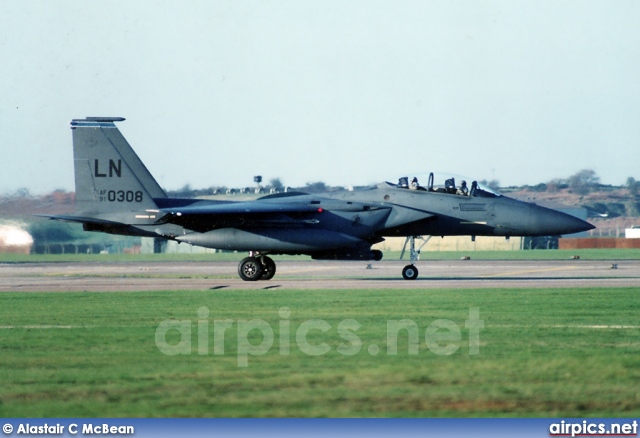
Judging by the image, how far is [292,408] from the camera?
8.53 meters

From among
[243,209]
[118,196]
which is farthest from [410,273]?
[118,196]

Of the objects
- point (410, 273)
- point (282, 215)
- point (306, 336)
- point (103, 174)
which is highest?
point (103, 174)

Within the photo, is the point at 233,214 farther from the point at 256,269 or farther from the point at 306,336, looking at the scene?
the point at 306,336

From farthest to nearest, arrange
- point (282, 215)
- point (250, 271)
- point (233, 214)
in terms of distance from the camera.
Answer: point (250, 271) < point (282, 215) < point (233, 214)

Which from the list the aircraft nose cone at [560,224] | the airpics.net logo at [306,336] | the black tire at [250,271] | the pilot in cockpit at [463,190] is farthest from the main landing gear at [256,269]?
the airpics.net logo at [306,336]

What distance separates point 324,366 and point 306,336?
293cm

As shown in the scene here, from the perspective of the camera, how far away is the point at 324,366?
424 inches

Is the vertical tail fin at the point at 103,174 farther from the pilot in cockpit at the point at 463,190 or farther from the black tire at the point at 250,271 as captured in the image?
the pilot in cockpit at the point at 463,190

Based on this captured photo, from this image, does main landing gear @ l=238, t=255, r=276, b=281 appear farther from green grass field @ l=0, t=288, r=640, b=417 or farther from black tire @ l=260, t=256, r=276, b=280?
green grass field @ l=0, t=288, r=640, b=417

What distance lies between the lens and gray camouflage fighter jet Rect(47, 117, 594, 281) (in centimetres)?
2930

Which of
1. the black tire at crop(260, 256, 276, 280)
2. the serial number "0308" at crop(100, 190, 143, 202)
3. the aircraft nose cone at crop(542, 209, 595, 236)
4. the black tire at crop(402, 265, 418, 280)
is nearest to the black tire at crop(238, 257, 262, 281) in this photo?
the black tire at crop(260, 256, 276, 280)

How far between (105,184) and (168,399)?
21.7m

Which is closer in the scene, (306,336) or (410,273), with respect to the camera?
(306,336)

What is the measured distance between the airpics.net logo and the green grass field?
69mm
